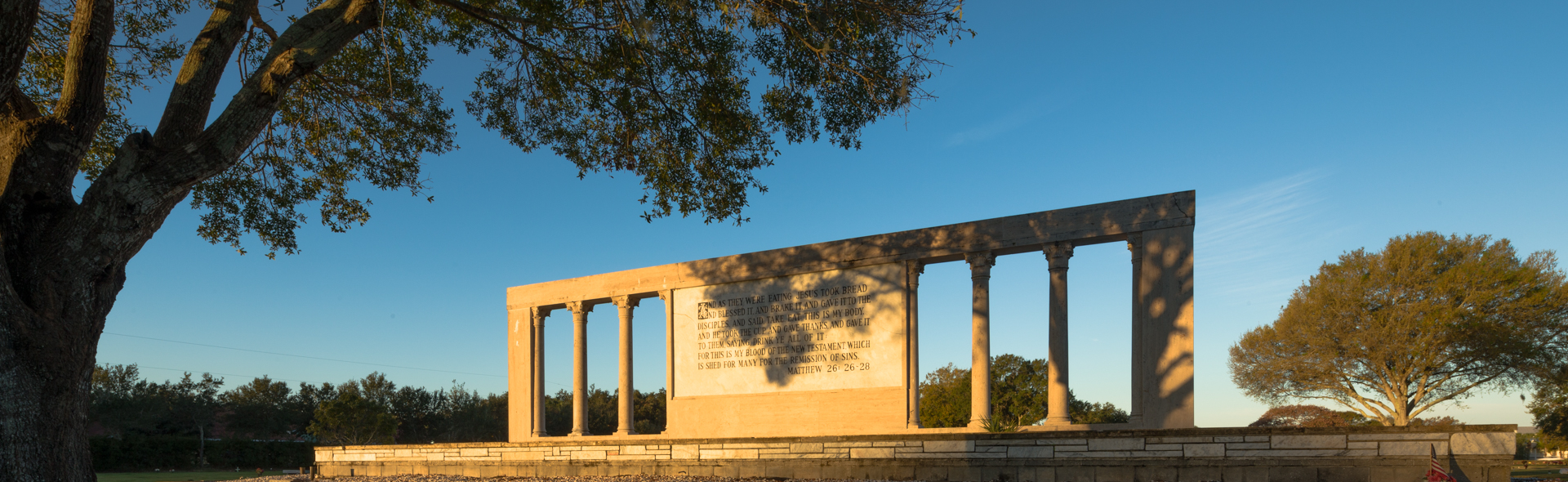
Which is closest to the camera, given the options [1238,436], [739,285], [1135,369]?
[1238,436]

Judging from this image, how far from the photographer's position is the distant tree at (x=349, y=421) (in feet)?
149

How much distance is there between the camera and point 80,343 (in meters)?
A: 7.55

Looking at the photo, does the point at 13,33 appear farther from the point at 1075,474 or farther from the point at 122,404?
the point at 122,404

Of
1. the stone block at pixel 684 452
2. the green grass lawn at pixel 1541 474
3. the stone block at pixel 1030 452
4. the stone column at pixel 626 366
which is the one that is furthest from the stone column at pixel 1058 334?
the stone column at pixel 626 366

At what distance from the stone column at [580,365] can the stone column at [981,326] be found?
37.8 ft

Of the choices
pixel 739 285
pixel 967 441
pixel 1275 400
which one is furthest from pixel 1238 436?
pixel 1275 400

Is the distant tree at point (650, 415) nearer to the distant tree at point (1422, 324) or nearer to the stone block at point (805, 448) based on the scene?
the distant tree at point (1422, 324)

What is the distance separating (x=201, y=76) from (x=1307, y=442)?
1455 centimetres

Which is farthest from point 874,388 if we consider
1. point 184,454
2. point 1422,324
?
point 184,454

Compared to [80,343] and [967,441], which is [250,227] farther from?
[967,441]

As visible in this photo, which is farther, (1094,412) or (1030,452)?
(1094,412)

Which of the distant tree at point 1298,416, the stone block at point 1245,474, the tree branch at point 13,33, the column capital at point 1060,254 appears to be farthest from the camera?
the distant tree at point 1298,416

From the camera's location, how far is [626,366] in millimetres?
23453

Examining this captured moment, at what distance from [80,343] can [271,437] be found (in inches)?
2517
